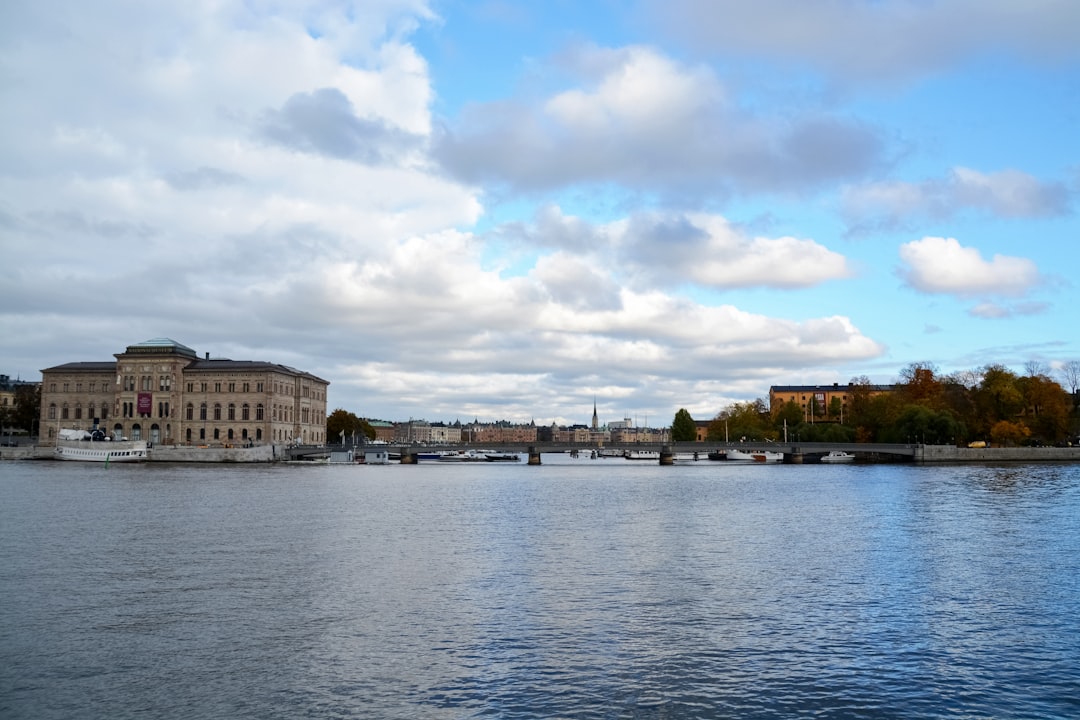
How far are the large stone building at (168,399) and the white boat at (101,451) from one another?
16.9 meters

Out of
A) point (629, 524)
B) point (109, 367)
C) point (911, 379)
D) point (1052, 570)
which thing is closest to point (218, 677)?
point (1052, 570)

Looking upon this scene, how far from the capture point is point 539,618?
25688 millimetres

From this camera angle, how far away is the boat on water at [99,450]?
160 m

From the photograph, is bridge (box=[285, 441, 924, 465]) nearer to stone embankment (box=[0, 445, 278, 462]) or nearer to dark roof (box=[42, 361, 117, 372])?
stone embankment (box=[0, 445, 278, 462])

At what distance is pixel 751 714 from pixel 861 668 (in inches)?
177

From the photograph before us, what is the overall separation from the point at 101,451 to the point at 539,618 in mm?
156285

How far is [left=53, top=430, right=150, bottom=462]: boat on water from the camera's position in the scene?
160m

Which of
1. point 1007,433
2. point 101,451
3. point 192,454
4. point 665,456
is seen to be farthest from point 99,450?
point 1007,433

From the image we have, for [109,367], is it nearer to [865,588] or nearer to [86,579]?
[86,579]

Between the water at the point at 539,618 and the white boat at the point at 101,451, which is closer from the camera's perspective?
the water at the point at 539,618

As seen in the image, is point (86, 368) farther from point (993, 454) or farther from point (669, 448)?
point (993, 454)

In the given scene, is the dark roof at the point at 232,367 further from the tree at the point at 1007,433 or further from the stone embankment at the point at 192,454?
the tree at the point at 1007,433

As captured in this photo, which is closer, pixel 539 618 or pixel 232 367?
pixel 539 618

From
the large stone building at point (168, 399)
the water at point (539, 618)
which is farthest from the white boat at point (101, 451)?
the water at point (539, 618)
